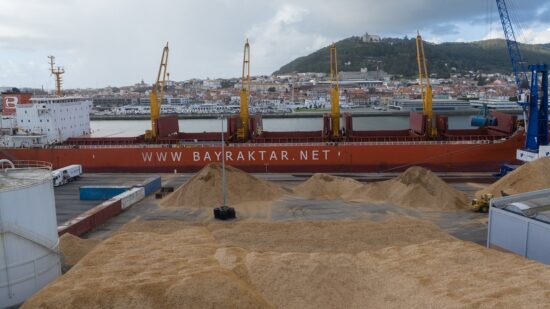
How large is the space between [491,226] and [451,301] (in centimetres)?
596

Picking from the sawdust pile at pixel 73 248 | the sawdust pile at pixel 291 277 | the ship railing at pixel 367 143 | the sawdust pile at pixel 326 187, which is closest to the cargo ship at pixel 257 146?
the ship railing at pixel 367 143

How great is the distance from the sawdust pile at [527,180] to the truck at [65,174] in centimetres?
2403

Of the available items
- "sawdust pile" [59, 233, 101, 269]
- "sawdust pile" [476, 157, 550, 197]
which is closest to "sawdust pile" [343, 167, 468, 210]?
"sawdust pile" [476, 157, 550, 197]

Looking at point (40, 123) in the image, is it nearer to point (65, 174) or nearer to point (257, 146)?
point (65, 174)

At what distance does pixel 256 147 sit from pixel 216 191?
866cm

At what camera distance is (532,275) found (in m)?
9.67

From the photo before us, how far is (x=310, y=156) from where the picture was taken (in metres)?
28.6

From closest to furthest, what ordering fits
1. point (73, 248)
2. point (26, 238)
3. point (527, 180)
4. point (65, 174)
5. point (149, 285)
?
point (149, 285), point (26, 238), point (73, 248), point (527, 180), point (65, 174)

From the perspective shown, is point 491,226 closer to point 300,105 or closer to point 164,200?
point 164,200

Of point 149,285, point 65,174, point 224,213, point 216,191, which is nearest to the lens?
point 149,285

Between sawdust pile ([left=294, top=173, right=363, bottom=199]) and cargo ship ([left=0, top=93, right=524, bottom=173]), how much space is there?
18.9 feet

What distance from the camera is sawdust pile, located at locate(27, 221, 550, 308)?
8.43 meters

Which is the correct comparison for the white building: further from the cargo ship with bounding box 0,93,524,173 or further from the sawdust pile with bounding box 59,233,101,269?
the sawdust pile with bounding box 59,233,101,269

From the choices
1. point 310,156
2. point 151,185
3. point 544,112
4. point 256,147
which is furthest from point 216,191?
point 544,112
